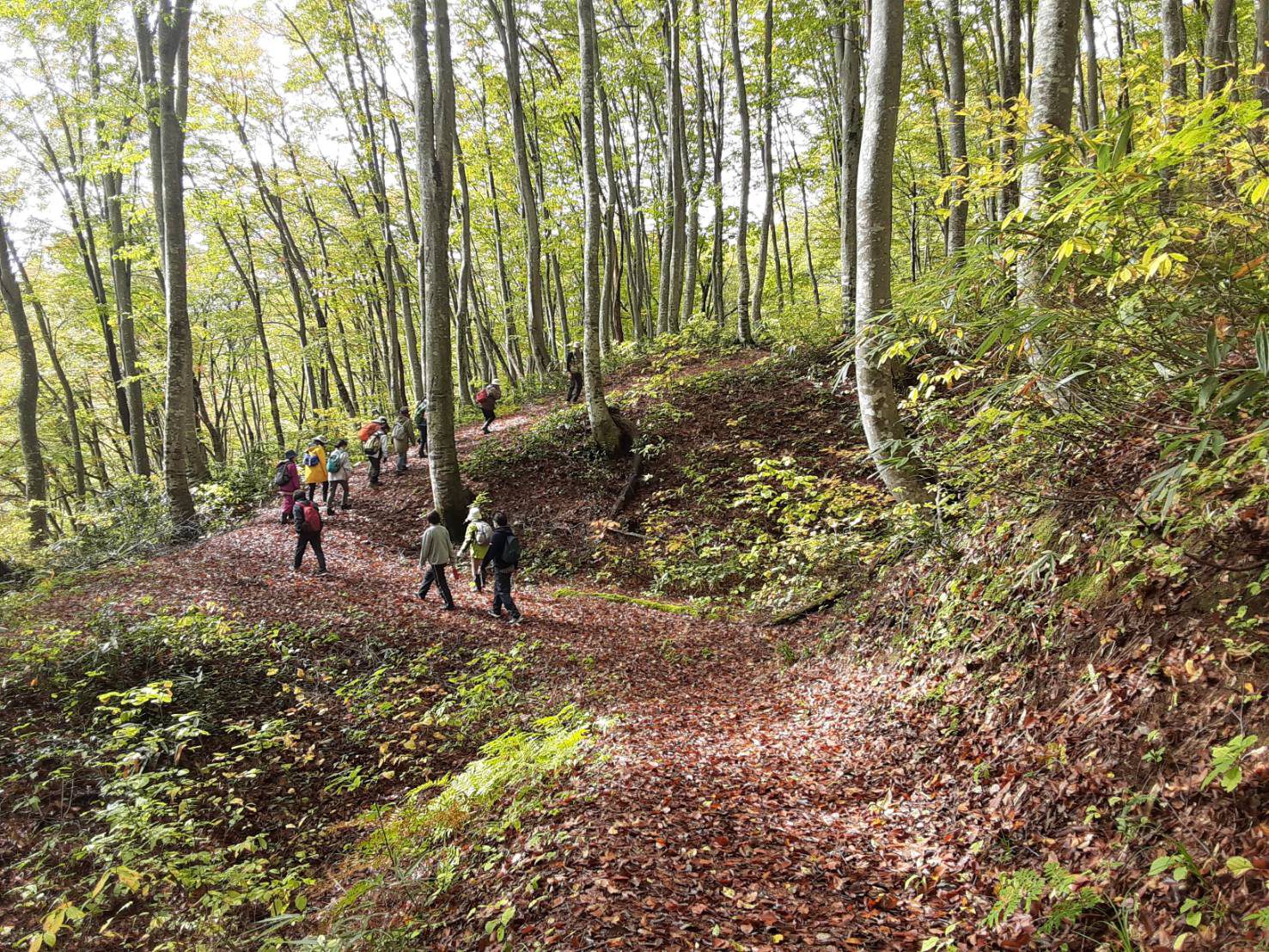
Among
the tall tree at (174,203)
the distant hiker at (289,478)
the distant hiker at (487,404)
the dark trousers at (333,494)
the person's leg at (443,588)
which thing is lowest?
the person's leg at (443,588)

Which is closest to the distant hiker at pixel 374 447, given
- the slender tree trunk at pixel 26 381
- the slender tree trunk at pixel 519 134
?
the slender tree trunk at pixel 519 134

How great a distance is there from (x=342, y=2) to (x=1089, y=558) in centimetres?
2324

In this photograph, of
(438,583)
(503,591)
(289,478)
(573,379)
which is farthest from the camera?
(573,379)

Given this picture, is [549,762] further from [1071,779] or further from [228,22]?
[228,22]

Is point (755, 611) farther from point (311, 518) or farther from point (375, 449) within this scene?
point (375, 449)

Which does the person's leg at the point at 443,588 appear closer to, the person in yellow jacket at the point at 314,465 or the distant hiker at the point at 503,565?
the distant hiker at the point at 503,565

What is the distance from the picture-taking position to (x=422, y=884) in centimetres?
375

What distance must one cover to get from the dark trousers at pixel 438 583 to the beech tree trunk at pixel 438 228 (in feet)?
6.92

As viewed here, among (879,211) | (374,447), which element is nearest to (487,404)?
(374,447)

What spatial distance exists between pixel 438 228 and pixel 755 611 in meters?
8.34

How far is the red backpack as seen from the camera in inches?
407

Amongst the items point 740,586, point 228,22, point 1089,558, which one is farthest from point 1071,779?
point 228,22

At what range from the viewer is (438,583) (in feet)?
31.3

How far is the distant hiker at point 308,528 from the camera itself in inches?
407
